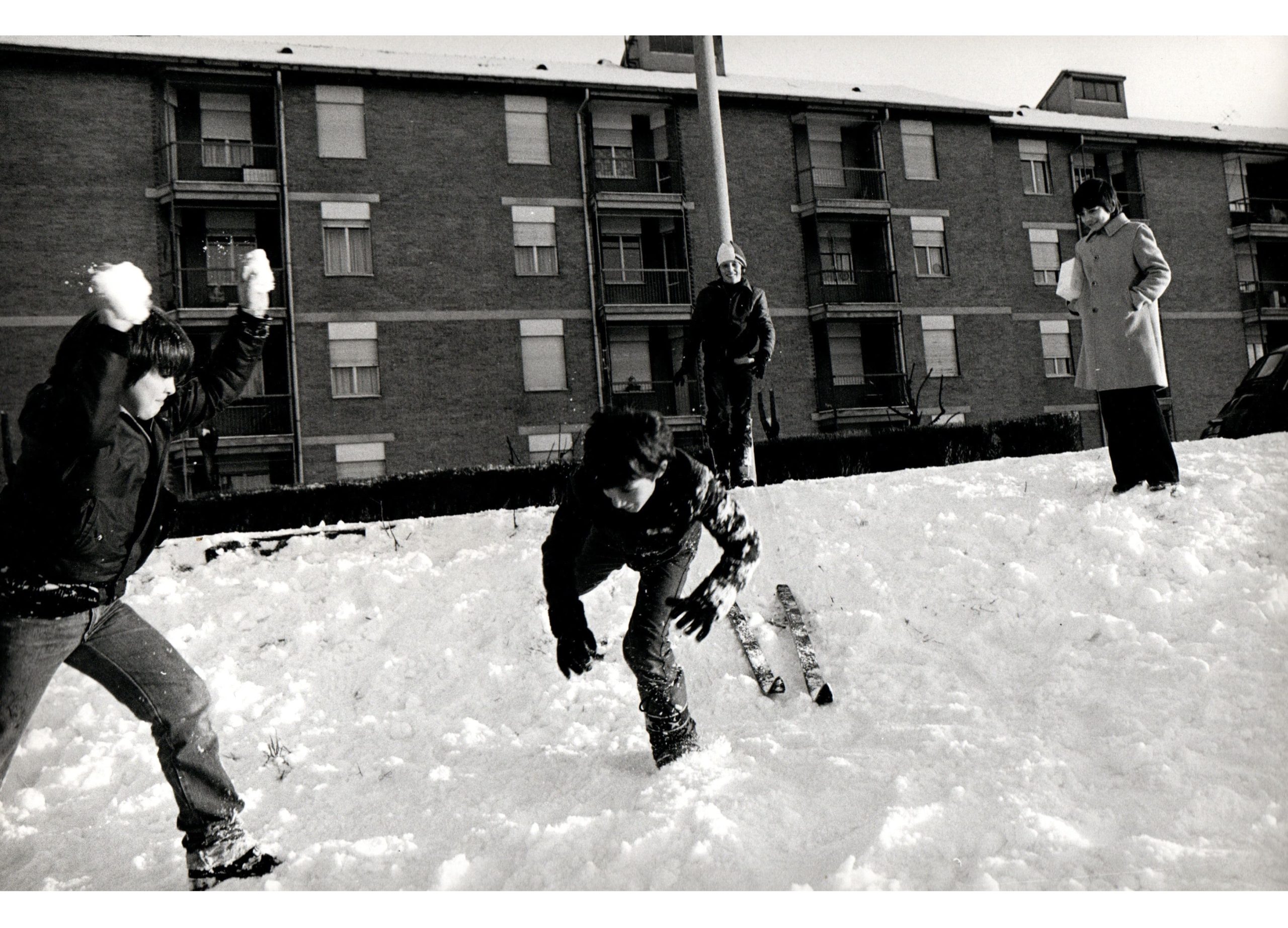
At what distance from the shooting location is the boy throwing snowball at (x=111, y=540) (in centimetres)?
215

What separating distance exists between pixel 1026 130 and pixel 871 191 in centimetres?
449

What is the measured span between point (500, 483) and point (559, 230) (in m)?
4.59

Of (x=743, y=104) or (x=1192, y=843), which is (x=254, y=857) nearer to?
(x=1192, y=843)

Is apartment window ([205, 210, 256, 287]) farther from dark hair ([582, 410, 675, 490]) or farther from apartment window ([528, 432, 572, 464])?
dark hair ([582, 410, 675, 490])

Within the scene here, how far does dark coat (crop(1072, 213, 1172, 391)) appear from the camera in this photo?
4758mm

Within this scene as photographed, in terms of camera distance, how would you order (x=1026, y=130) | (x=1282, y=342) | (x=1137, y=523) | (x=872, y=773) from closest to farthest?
(x=872, y=773) → (x=1137, y=523) → (x=1026, y=130) → (x=1282, y=342)

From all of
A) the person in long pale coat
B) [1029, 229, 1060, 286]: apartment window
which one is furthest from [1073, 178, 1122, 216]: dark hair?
[1029, 229, 1060, 286]: apartment window

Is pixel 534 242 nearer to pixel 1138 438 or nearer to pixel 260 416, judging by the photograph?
pixel 260 416

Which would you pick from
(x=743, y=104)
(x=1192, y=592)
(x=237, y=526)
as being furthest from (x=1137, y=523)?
(x=237, y=526)

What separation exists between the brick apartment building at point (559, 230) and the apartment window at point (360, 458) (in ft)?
0.15

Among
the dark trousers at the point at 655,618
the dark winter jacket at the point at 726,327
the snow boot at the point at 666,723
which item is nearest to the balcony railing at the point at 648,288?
the dark winter jacket at the point at 726,327

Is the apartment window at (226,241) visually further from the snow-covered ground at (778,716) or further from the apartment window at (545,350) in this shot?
the snow-covered ground at (778,716)

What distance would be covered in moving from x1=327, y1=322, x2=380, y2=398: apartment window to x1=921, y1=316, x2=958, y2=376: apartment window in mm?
5613

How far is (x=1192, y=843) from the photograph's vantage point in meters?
2.50
